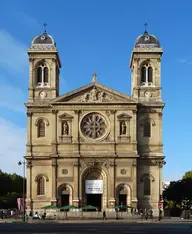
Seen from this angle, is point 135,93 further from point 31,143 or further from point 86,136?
point 31,143

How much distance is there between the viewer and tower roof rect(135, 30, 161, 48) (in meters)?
84.2

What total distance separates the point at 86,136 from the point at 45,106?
7.09m

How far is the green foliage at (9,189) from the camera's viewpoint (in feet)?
389

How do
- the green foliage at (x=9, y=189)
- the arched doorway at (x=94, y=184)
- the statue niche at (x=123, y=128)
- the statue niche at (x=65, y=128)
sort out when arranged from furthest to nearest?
the green foliage at (x=9, y=189), the statue niche at (x=123, y=128), the statue niche at (x=65, y=128), the arched doorway at (x=94, y=184)

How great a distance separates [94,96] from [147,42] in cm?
1149

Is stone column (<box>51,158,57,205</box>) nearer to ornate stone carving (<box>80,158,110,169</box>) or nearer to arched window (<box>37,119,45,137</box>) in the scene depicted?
ornate stone carving (<box>80,158,110,169</box>)

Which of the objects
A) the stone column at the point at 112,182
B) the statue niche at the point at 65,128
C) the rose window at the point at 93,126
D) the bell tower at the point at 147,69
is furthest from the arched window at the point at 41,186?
the bell tower at the point at 147,69

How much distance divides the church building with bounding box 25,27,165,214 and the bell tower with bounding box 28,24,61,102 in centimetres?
86

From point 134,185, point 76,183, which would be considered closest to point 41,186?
point 76,183

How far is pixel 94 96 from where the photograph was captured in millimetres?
81062

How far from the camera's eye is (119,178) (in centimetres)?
7944

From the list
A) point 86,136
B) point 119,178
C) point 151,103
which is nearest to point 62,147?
point 86,136

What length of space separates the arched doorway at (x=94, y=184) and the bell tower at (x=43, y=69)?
12.1 metres

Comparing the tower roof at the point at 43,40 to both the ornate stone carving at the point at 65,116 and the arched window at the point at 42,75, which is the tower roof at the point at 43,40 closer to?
the arched window at the point at 42,75
